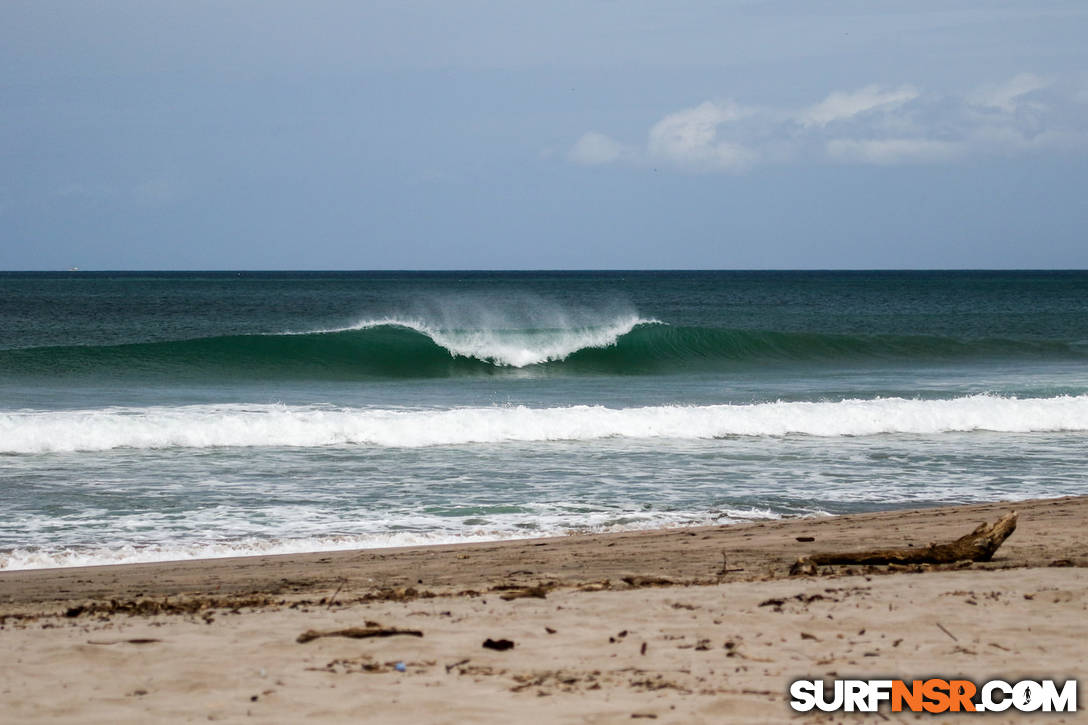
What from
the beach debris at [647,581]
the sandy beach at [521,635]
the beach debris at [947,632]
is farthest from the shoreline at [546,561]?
the beach debris at [947,632]

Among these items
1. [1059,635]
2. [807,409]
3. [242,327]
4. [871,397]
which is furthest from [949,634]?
[242,327]

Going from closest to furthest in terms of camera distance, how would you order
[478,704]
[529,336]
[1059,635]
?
[478,704] < [1059,635] < [529,336]

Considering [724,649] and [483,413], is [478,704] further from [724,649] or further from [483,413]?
[483,413]

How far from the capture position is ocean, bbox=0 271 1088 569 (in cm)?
870

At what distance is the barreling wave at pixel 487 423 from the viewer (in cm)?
1298

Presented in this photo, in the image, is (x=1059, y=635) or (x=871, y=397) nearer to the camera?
(x=1059, y=635)

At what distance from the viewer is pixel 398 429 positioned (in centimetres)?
1377

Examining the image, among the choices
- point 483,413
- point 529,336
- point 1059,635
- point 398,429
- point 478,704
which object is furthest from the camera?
point 529,336

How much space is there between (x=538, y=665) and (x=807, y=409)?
482 inches

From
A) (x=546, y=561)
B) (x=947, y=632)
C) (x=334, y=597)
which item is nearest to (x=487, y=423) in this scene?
(x=546, y=561)

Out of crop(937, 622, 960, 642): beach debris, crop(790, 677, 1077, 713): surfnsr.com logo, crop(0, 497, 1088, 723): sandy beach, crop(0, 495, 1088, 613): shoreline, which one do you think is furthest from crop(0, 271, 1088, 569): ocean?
crop(790, 677, 1077, 713): surfnsr.com logo

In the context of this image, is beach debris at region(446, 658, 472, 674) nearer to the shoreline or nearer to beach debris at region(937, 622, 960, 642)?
the shoreline

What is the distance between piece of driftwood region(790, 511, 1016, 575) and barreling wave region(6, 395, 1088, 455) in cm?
781

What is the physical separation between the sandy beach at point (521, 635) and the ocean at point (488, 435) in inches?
72.0
